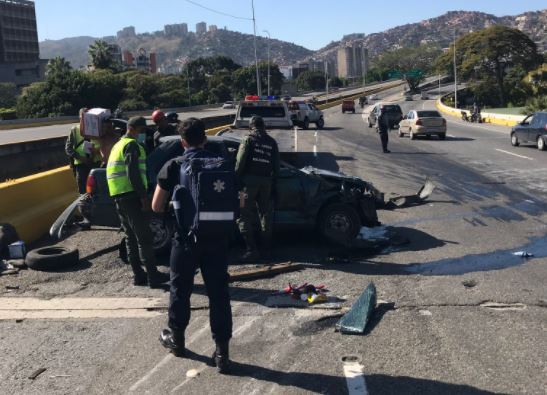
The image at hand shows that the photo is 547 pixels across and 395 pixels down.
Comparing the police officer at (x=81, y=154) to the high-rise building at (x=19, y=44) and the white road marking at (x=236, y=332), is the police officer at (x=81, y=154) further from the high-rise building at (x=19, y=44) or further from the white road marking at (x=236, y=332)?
the high-rise building at (x=19, y=44)

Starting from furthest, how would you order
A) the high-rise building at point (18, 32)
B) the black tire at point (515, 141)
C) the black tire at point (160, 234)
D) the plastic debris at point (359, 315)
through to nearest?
1. the high-rise building at point (18, 32)
2. the black tire at point (515, 141)
3. the black tire at point (160, 234)
4. the plastic debris at point (359, 315)

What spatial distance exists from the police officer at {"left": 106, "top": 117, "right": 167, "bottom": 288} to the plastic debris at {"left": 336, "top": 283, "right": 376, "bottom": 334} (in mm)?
2287

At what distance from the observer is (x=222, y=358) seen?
4.51 meters

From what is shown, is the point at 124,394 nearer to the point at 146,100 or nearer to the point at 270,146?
the point at 270,146

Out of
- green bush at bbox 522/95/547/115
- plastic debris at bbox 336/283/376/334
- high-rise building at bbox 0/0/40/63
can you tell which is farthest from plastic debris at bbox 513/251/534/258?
high-rise building at bbox 0/0/40/63

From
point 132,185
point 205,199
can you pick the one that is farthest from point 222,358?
point 132,185

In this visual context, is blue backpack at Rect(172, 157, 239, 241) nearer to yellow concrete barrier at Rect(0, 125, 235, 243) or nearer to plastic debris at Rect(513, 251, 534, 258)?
plastic debris at Rect(513, 251, 534, 258)

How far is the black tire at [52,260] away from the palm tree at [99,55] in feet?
376

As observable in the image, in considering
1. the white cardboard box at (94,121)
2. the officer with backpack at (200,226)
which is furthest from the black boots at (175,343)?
the white cardboard box at (94,121)

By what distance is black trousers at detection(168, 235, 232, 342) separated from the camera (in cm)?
455

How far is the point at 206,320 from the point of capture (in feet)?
18.6

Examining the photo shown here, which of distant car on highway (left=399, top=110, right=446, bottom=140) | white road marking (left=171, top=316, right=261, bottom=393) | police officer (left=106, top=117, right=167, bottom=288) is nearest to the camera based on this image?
white road marking (left=171, top=316, right=261, bottom=393)

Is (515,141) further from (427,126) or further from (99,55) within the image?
(99,55)

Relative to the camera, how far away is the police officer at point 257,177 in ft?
24.4
